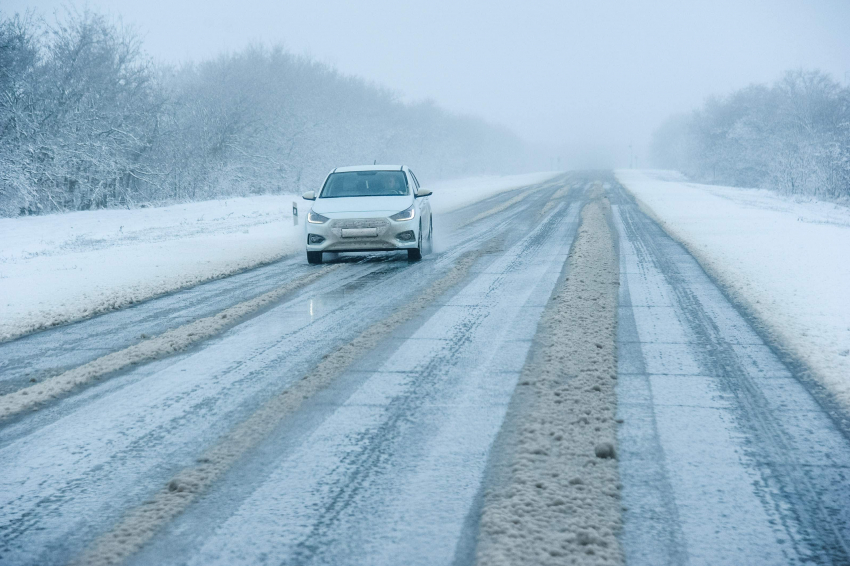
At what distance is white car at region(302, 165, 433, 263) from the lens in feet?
38.4

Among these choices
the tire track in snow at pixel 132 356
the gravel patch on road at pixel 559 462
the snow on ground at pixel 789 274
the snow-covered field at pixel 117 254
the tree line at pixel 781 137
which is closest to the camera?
the gravel patch on road at pixel 559 462

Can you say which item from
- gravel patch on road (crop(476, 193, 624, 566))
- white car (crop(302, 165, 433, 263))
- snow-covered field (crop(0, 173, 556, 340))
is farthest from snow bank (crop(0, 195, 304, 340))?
gravel patch on road (crop(476, 193, 624, 566))

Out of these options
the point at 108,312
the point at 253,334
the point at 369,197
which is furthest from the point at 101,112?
the point at 253,334

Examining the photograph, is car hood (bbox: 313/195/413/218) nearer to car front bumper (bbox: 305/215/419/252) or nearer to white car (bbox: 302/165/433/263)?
white car (bbox: 302/165/433/263)

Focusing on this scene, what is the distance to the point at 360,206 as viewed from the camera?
39.8 ft

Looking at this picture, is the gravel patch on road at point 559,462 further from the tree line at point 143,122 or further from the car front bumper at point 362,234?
the tree line at point 143,122

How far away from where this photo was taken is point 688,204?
26.8 meters

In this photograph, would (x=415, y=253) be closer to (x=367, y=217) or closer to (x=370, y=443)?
(x=367, y=217)

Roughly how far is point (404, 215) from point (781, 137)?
4693 cm

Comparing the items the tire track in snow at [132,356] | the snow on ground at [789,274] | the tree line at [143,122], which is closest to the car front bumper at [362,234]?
the tire track in snow at [132,356]

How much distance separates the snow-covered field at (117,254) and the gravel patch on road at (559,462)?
5.62 meters

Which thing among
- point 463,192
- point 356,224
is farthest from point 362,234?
point 463,192

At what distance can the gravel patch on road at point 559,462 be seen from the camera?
9.13 feet

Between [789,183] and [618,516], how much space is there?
1800 inches
